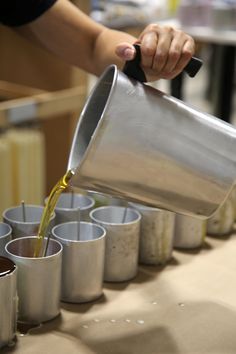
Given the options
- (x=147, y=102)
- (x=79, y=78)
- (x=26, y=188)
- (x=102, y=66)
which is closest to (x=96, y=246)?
(x=147, y=102)

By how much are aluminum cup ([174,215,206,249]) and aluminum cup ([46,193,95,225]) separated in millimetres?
152

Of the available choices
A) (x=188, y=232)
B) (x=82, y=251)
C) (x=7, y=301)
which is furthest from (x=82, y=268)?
(x=188, y=232)

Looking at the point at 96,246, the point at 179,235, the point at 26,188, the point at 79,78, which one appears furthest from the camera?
the point at 79,78

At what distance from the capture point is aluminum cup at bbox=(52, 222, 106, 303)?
777mm

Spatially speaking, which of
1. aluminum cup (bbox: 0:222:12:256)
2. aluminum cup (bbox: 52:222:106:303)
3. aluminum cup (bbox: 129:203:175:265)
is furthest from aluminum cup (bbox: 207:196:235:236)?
aluminum cup (bbox: 0:222:12:256)

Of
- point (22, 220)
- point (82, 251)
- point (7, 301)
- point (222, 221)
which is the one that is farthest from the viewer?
point (222, 221)

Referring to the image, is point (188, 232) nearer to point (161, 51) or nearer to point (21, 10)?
point (161, 51)

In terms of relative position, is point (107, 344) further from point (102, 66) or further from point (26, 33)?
point (26, 33)

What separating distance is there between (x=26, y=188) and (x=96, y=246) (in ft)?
2.84

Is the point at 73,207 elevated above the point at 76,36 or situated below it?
below

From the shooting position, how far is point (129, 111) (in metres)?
0.69

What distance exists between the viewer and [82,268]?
79 cm

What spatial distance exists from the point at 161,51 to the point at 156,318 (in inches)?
13.8

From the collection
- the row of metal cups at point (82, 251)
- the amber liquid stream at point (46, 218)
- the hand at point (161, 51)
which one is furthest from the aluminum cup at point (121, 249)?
the hand at point (161, 51)
